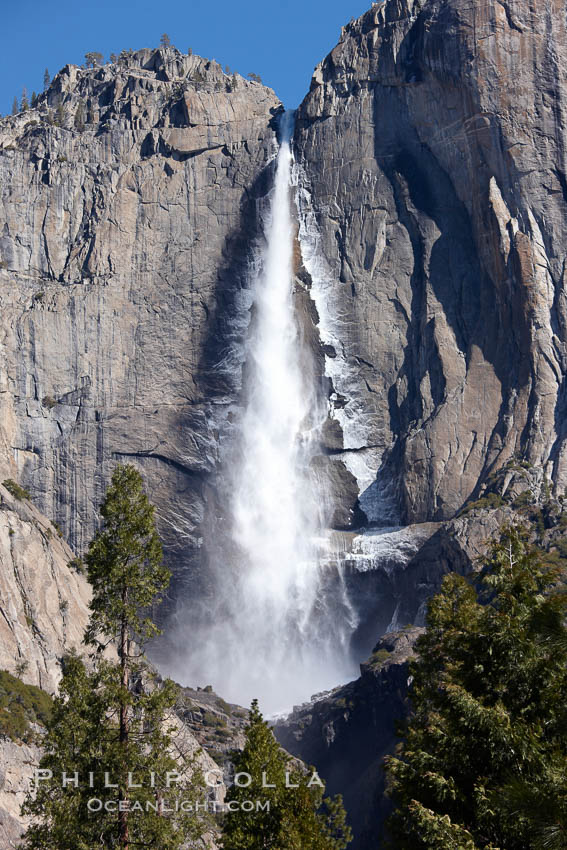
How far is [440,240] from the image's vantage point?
8719 cm

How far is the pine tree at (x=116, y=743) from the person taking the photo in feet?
87.2

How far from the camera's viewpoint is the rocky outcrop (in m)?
63.8

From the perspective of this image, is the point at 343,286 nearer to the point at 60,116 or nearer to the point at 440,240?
the point at 440,240

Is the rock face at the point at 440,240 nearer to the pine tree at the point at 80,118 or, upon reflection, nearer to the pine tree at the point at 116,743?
the pine tree at the point at 80,118

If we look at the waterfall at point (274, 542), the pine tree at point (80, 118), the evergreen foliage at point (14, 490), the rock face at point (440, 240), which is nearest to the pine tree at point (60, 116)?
the pine tree at point (80, 118)

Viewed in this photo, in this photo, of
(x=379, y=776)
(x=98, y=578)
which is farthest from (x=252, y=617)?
(x=98, y=578)

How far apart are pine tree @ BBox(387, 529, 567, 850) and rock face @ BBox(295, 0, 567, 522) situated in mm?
50709

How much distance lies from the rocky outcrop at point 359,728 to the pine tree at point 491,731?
38.0m

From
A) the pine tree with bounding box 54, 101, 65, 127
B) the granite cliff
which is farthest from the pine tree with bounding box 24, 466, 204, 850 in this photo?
the pine tree with bounding box 54, 101, 65, 127

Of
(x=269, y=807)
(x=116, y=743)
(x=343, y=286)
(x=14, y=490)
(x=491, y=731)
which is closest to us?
(x=491, y=731)

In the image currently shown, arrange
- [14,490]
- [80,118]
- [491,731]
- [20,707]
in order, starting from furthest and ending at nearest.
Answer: [80,118], [14,490], [20,707], [491,731]

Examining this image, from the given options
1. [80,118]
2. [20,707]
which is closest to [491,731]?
[20,707]

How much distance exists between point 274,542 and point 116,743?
60558mm

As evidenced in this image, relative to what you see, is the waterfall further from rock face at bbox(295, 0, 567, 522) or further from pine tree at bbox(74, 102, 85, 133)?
pine tree at bbox(74, 102, 85, 133)
